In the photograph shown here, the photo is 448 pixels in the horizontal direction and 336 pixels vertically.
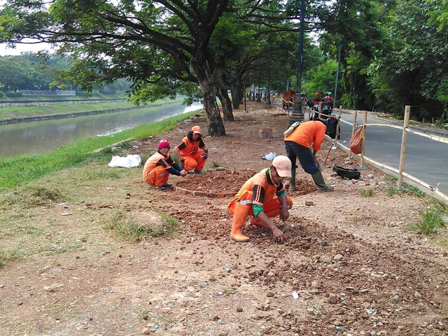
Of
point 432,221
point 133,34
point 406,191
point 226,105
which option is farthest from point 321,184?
point 226,105

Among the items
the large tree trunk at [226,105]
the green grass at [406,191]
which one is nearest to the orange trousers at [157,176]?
the green grass at [406,191]

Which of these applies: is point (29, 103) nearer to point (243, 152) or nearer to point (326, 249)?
point (243, 152)

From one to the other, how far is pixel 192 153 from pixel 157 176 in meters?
1.37

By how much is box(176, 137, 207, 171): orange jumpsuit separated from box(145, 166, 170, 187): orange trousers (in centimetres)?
101

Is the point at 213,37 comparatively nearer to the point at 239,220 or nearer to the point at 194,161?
the point at 194,161

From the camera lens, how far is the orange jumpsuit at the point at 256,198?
4.67 metres

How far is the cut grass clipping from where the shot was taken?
491cm

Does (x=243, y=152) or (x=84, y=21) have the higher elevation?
(x=84, y=21)

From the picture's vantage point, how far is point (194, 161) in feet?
29.0

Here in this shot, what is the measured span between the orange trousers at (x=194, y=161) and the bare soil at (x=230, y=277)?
8.36ft

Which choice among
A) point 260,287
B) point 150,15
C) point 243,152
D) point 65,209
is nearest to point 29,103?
point 150,15

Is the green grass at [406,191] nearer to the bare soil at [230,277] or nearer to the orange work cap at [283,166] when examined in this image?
the bare soil at [230,277]

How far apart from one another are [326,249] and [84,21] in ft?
37.2

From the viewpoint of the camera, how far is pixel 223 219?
221 inches
